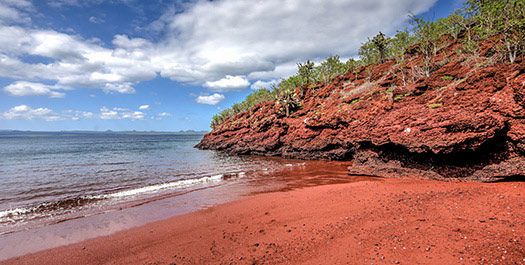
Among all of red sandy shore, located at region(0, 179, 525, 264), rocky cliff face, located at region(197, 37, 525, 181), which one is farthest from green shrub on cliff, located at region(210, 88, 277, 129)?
red sandy shore, located at region(0, 179, 525, 264)

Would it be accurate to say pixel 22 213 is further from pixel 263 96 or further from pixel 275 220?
pixel 263 96

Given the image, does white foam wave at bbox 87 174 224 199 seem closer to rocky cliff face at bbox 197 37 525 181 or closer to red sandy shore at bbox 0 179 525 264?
red sandy shore at bbox 0 179 525 264

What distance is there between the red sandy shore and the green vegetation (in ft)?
32.8

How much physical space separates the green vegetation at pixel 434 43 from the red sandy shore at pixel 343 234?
394 inches

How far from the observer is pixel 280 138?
3516cm

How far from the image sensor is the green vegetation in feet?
59.9

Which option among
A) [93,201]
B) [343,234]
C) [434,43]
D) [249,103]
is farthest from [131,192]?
[249,103]

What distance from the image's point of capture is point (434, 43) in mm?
32750

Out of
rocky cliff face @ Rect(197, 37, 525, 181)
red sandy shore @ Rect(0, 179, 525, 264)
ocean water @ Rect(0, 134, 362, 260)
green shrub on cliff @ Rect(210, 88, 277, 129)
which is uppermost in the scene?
green shrub on cliff @ Rect(210, 88, 277, 129)

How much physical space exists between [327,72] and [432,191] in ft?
181

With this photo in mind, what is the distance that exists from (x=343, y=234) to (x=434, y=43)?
4133 centimetres

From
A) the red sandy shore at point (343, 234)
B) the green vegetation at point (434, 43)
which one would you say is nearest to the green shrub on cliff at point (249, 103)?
the green vegetation at point (434, 43)

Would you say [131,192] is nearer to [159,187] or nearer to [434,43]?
[159,187]

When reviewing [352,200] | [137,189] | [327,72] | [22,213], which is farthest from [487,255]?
[327,72]
